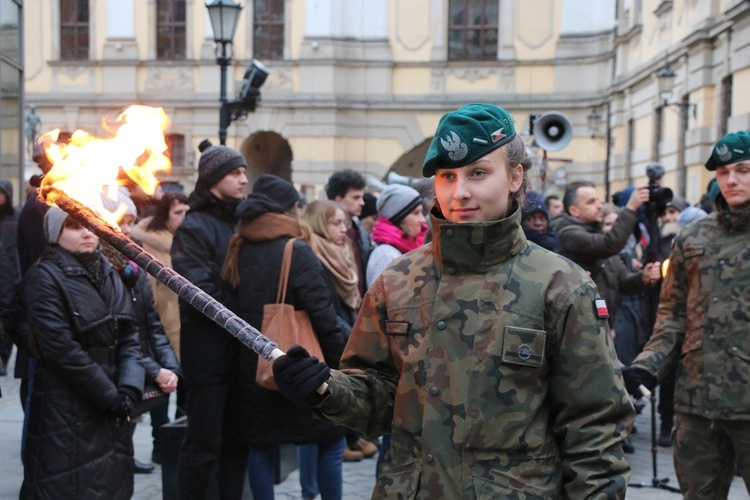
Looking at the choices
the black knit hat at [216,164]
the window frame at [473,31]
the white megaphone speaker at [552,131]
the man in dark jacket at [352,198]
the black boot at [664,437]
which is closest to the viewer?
the black knit hat at [216,164]

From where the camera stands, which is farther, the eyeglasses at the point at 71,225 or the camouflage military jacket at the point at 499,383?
the eyeglasses at the point at 71,225

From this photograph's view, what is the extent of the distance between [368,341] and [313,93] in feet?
84.0

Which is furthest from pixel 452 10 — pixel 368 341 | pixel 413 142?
pixel 368 341

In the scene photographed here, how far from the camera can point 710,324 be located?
4.68 meters

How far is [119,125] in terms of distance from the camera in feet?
12.8

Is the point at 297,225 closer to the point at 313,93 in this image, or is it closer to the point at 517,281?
the point at 517,281

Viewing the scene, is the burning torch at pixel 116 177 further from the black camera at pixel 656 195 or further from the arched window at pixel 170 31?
the arched window at pixel 170 31

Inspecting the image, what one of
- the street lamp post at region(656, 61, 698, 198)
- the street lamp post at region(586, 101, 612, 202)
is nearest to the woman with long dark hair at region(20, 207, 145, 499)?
the street lamp post at region(656, 61, 698, 198)

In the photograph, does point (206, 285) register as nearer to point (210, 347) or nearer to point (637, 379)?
point (210, 347)

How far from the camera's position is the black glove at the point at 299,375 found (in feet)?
8.82

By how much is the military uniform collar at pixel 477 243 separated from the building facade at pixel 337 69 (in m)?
24.3

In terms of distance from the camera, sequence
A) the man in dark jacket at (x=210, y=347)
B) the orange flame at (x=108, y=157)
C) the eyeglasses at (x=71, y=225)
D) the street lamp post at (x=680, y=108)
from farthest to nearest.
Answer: the street lamp post at (x=680, y=108) < the man in dark jacket at (x=210, y=347) < the eyeglasses at (x=71, y=225) < the orange flame at (x=108, y=157)

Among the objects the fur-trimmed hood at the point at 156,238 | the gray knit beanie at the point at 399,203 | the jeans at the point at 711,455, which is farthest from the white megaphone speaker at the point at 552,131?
the jeans at the point at 711,455

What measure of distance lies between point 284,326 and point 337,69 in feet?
77.6
